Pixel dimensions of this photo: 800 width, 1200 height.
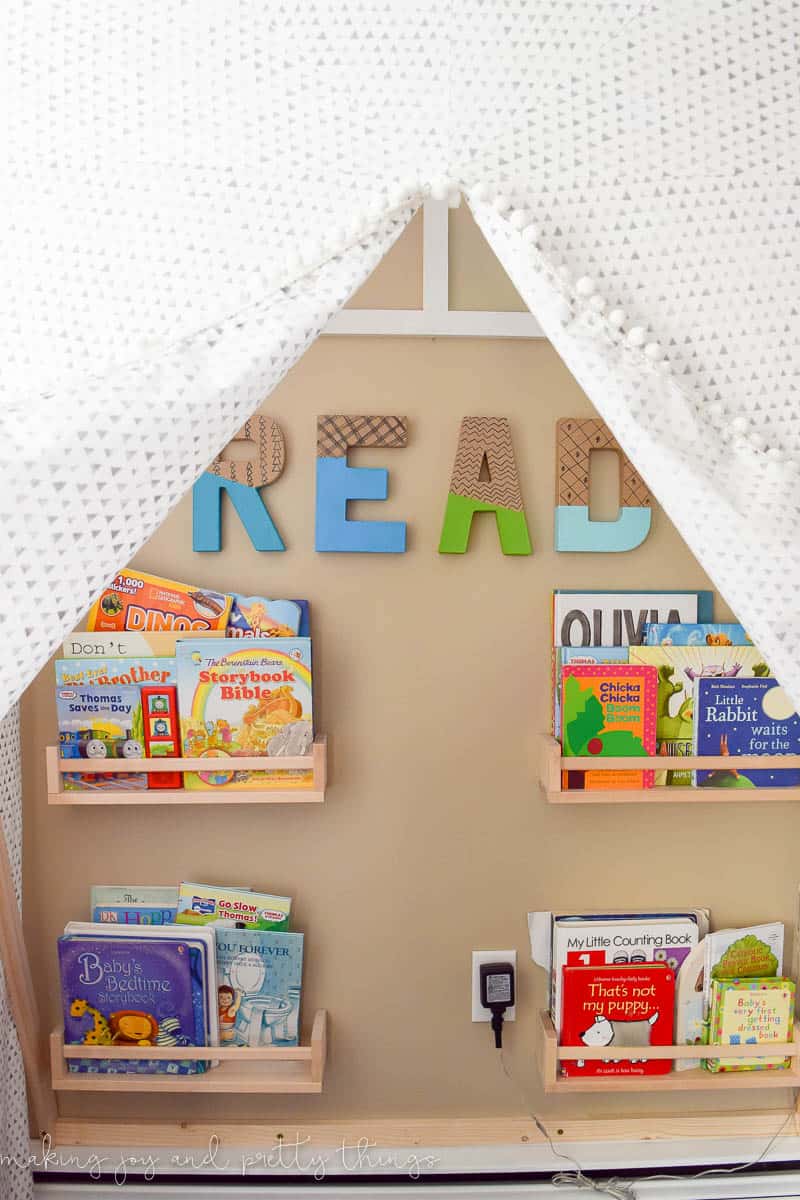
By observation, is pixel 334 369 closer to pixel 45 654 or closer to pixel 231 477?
pixel 231 477

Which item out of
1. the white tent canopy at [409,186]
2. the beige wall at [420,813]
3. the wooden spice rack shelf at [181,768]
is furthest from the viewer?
the beige wall at [420,813]

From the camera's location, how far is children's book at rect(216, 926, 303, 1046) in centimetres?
139

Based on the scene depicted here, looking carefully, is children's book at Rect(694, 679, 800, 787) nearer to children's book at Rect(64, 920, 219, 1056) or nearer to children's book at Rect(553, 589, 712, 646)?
children's book at Rect(553, 589, 712, 646)

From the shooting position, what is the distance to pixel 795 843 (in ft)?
4.84

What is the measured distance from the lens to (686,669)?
4.48 ft

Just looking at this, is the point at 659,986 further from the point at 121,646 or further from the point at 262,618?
the point at 121,646

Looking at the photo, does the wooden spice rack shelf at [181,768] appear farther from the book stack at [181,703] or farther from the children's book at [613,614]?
the children's book at [613,614]

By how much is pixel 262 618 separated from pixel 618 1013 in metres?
0.85

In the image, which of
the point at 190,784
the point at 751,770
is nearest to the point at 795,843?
the point at 751,770

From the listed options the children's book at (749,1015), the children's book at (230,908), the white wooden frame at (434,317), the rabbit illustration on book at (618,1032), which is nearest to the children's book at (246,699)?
the children's book at (230,908)

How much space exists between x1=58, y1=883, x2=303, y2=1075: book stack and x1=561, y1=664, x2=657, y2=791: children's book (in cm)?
54

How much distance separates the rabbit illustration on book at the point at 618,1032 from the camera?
140 cm

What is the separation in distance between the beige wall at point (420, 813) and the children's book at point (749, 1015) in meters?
0.11

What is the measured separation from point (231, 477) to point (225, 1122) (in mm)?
1064
